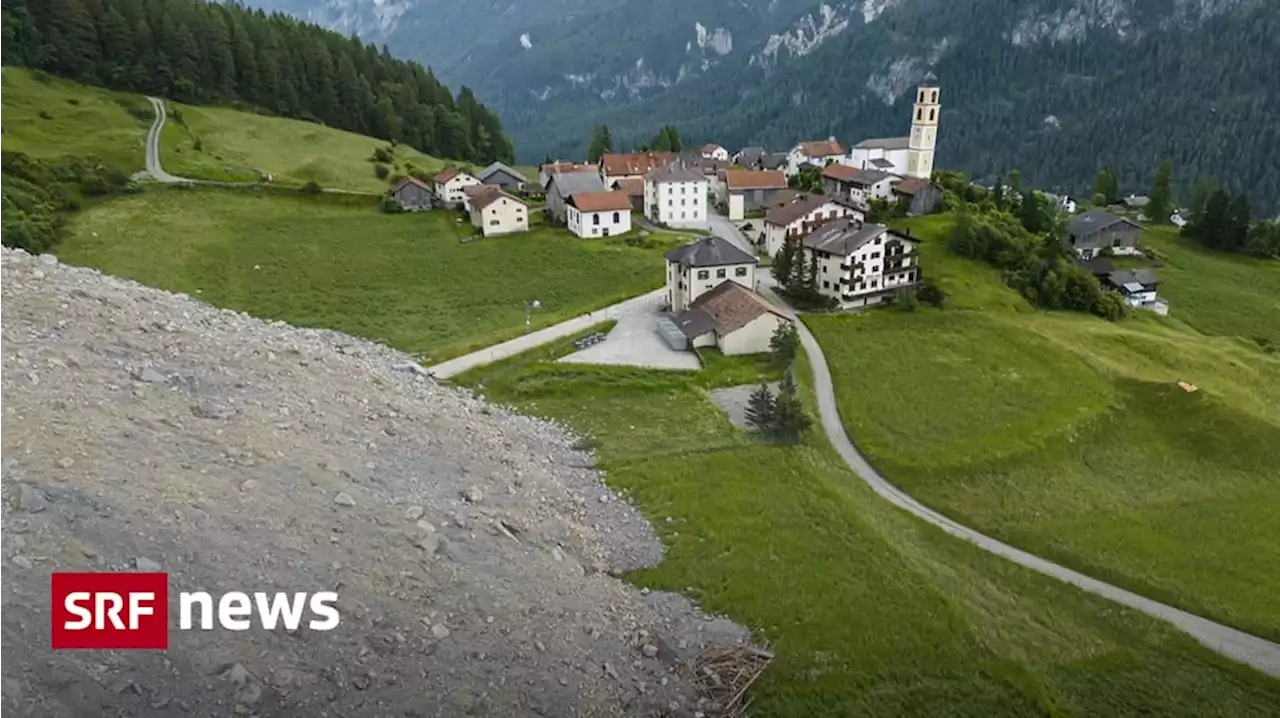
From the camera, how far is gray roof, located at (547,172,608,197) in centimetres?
8212

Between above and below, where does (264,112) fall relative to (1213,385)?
above

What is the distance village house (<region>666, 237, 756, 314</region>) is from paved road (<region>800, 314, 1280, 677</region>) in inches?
665

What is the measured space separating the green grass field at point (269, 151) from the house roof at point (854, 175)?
47.3m

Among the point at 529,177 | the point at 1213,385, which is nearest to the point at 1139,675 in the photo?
the point at 1213,385

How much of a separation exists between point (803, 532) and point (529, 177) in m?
94.5

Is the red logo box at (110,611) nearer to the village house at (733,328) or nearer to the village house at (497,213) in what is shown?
the village house at (733,328)

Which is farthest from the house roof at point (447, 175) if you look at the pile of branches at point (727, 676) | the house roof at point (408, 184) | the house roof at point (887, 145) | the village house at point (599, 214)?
the pile of branches at point (727, 676)

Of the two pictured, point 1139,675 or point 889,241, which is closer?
point 1139,675

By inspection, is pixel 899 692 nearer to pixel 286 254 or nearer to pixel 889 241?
pixel 889 241

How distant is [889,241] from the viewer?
61219 millimetres

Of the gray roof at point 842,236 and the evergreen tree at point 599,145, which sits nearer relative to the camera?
the gray roof at point 842,236

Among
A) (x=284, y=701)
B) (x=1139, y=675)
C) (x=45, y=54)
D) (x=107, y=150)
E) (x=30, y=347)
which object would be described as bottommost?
(x=1139, y=675)

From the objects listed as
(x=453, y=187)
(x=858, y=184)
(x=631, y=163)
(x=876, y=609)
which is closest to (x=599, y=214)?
(x=453, y=187)

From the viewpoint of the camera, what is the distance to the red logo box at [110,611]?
17.8 meters
